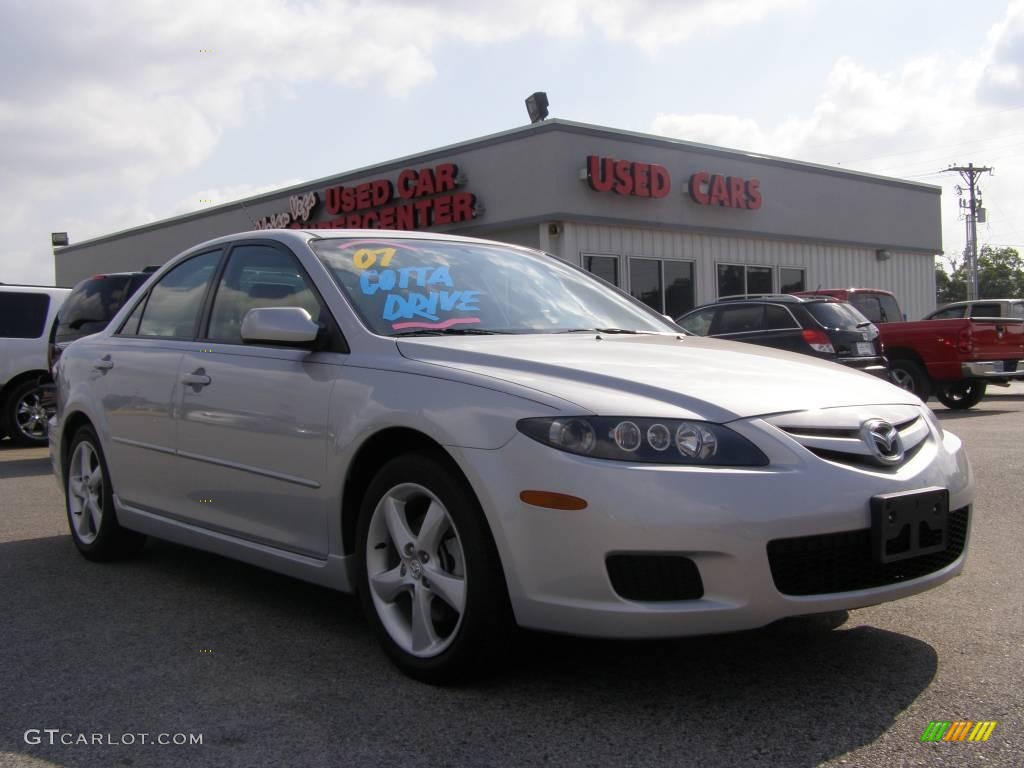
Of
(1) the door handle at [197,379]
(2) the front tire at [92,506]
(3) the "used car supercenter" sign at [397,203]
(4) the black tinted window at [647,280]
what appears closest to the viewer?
(1) the door handle at [197,379]

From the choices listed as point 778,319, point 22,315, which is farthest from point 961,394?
point 22,315

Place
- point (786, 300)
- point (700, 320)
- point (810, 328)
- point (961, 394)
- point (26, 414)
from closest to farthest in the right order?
1. point (26, 414)
2. point (810, 328)
3. point (786, 300)
4. point (700, 320)
5. point (961, 394)

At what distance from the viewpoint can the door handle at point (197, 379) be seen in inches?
180

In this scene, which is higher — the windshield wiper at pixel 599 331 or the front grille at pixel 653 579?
the windshield wiper at pixel 599 331

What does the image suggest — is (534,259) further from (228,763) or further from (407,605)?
(228,763)

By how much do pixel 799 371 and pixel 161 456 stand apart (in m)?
2.79

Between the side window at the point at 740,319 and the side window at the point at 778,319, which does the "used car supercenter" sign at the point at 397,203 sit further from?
the side window at the point at 778,319

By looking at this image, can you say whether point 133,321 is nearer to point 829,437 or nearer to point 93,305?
point 829,437

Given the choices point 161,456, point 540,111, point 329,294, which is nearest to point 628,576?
point 329,294

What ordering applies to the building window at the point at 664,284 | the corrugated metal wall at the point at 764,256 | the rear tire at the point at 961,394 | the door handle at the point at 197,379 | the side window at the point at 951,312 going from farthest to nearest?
the building window at the point at 664,284 → the corrugated metal wall at the point at 764,256 → the side window at the point at 951,312 → the rear tire at the point at 961,394 → the door handle at the point at 197,379

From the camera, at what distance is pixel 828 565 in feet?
10.2

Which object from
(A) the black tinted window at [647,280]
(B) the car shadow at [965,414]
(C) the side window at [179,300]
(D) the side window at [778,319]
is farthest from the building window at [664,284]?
(C) the side window at [179,300]

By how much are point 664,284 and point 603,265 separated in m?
1.83

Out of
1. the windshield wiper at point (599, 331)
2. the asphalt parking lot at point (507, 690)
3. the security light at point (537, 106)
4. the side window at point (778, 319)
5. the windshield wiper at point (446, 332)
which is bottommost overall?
the asphalt parking lot at point (507, 690)
